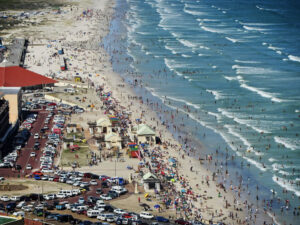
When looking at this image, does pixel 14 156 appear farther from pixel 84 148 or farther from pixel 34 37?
pixel 34 37

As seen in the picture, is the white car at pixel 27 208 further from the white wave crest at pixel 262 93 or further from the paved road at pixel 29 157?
the white wave crest at pixel 262 93

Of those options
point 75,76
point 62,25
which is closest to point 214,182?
point 75,76

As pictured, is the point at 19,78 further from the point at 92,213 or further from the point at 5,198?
the point at 92,213

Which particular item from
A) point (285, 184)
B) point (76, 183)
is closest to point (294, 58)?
point (285, 184)

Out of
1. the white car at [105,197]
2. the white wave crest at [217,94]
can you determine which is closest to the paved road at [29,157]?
the white car at [105,197]

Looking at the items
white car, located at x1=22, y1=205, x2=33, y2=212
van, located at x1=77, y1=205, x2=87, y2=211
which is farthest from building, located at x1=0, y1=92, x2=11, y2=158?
van, located at x1=77, y1=205, x2=87, y2=211

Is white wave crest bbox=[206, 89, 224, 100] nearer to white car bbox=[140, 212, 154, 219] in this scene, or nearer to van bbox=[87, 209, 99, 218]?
white car bbox=[140, 212, 154, 219]
